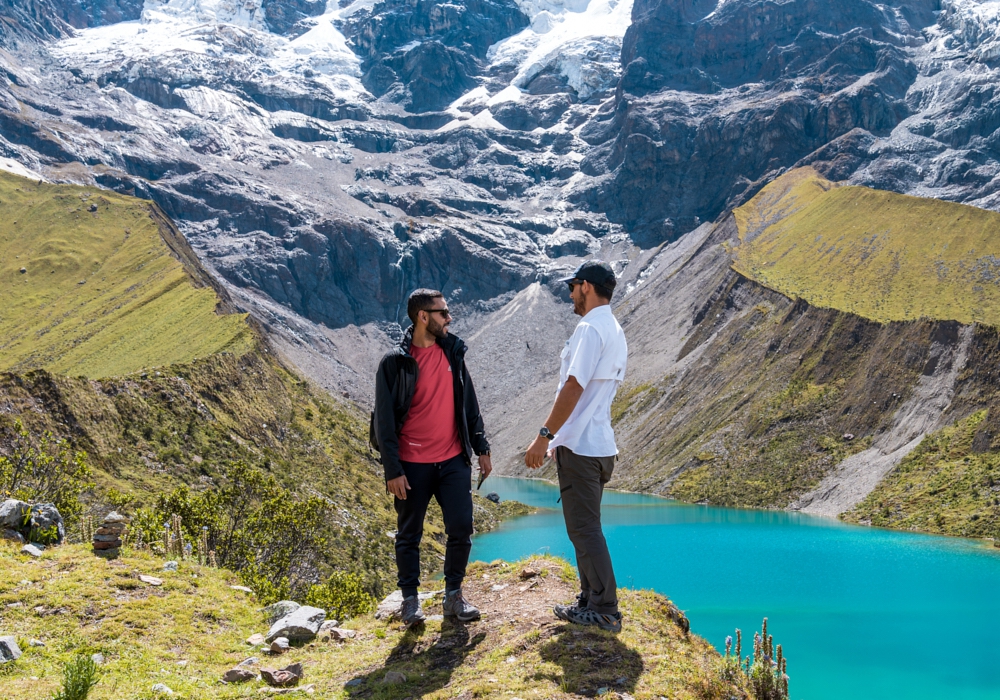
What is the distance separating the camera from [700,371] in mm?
119312

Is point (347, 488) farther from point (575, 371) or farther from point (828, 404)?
point (828, 404)

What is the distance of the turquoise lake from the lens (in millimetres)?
27188

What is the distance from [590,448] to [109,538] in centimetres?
921

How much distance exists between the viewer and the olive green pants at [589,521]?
373 inches

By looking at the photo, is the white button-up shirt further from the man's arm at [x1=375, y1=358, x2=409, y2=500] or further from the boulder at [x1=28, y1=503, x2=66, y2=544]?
the boulder at [x1=28, y1=503, x2=66, y2=544]

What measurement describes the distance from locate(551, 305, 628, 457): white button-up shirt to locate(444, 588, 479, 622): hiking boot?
99.3 inches

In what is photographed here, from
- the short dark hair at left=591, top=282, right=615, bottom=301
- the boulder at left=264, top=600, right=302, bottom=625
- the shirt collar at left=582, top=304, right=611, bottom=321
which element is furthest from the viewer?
the boulder at left=264, top=600, right=302, bottom=625

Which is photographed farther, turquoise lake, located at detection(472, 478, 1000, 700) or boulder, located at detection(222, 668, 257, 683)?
turquoise lake, located at detection(472, 478, 1000, 700)

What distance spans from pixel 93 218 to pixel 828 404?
107m

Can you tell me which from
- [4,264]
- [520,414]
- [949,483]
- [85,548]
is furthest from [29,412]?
[520,414]

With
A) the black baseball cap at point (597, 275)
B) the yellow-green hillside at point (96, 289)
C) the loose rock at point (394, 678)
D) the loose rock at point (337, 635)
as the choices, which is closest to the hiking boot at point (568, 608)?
the loose rock at point (394, 678)

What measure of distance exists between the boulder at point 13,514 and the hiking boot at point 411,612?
8.70 metres

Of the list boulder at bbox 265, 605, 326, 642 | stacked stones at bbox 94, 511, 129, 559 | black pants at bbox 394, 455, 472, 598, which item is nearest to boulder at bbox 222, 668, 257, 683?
boulder at bbox 265, 605, 326, 642

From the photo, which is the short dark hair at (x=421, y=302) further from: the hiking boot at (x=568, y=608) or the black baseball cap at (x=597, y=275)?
the hiking boot at (x=568, y=608)
